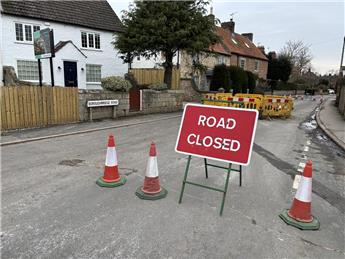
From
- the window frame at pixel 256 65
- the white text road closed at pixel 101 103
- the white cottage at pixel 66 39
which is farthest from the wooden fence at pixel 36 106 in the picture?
the window frame at pixel 256 65

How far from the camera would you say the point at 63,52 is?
63.2ft

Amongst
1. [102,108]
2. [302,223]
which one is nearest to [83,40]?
[102,108]

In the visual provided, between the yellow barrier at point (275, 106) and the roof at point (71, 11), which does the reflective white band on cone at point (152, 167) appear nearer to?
the yellow barrier at point (275, 106)

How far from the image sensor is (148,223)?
11.1 feet

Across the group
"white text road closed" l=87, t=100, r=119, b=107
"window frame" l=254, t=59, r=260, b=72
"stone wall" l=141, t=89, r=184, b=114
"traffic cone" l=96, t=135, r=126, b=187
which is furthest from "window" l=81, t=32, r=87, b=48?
"window frame" l=254, t=59, r=260, b=72

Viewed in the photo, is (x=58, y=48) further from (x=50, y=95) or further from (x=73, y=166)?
(x=73, y=166)

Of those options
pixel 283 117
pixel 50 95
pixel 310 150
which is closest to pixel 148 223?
pixel 310 150

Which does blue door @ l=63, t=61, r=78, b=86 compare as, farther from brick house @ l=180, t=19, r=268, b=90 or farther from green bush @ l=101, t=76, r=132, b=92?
brick house @ l=180, t=19, r=268, b=90

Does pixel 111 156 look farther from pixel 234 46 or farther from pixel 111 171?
pixel 234 46

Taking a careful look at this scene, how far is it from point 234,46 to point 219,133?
37.5 metres

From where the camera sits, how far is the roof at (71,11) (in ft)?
59.1

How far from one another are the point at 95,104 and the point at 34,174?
6.84m

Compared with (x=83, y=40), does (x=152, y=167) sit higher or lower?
lower

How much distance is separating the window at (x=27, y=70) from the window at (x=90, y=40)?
14.8 feet
